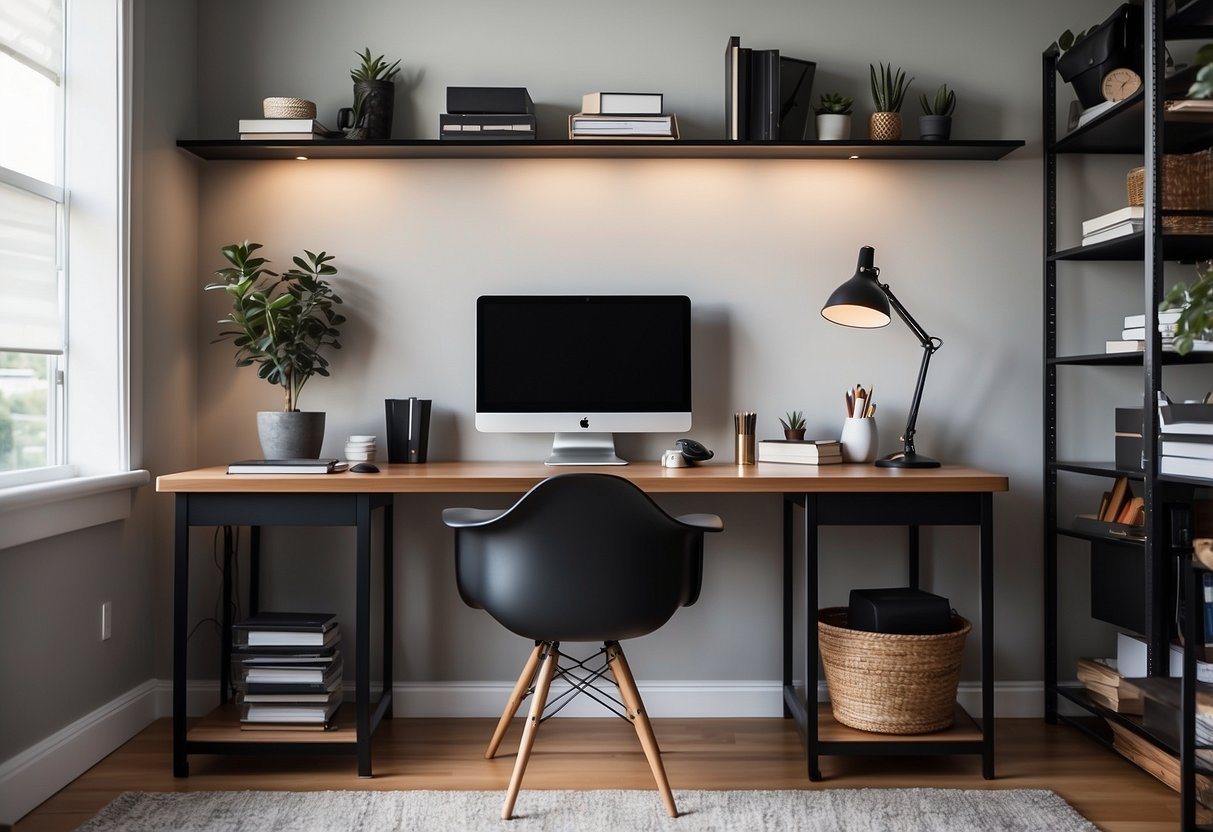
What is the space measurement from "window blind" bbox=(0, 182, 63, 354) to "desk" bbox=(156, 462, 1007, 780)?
0.51m

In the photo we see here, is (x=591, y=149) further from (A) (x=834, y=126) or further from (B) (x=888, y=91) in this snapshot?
(B) (x=888, y=91)

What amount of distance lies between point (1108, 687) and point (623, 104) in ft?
7.43

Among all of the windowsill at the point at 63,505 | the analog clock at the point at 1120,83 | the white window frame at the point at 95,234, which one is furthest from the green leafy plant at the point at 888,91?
the windowsill at the point at 63,505

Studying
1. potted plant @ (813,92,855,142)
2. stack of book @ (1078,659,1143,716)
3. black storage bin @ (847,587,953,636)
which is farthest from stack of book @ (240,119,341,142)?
stack of book @ (1078,659,1143,716)

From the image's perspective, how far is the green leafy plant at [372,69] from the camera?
292cm

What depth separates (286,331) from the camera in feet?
9.22

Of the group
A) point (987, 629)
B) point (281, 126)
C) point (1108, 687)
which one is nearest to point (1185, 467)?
point (987, 629)

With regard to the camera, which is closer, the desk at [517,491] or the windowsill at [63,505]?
the windowsill at [63,505]

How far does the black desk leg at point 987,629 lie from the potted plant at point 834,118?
1.20 metres

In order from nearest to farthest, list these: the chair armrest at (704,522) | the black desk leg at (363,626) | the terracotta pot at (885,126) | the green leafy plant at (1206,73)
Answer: the green leafy plant at (1206,73) → the chair armrest at (704,522) → the black desk leg at (363,626) → the terracotta pot at (885,126)

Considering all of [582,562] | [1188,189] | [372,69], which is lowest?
[582,562]

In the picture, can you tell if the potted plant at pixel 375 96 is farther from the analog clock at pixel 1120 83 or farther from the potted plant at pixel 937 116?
the analog clock at pixel 1120 83

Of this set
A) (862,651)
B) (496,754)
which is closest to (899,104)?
(862,651)

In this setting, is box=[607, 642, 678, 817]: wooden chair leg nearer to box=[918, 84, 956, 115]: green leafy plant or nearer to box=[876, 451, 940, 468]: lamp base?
box=[876, 451, 940, 468]: lamp base
